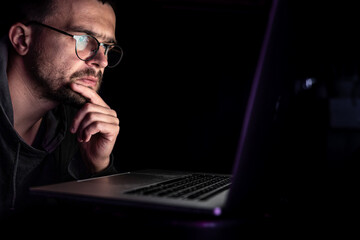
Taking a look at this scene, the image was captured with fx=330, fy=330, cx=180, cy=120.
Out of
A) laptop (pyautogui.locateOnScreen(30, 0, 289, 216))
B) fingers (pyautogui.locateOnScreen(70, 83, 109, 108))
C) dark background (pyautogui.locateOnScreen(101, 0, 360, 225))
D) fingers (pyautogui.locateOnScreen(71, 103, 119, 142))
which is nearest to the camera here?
laptop (pyautogui.locateOnScreen(30, 0, 289, 216))

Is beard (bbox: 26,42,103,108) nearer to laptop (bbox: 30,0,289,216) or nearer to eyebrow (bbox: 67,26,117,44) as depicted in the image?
eyebrow (bbox: 67,26,117,44)

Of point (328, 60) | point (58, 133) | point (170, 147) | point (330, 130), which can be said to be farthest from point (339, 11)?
point (58, 133)

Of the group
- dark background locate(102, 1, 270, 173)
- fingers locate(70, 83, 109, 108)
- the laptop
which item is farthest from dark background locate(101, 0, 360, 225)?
the laptop

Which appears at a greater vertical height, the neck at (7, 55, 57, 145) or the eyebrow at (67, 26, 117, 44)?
the eyebrow at (67, 26, 117, 44)

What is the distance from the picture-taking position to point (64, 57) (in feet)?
4.45

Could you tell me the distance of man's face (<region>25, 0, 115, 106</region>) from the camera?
4.44ft

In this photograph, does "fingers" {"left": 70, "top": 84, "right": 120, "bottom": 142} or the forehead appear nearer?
"fingers" {"left": 70, "top": 84, "right": 120, "bottom": 142}

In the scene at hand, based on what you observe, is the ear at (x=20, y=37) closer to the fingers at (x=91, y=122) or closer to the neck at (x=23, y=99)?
the neck at (x=23, y=99)

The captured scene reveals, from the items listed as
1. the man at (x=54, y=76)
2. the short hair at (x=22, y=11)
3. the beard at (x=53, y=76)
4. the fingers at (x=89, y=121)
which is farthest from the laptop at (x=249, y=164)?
the short hair at (x=22, y=11)

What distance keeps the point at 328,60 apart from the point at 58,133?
2.40 metres

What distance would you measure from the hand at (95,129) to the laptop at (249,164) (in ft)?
1.37

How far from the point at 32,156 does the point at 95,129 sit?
327mm

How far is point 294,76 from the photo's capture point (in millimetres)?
764

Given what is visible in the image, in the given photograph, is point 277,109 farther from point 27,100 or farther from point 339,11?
point 339,11
